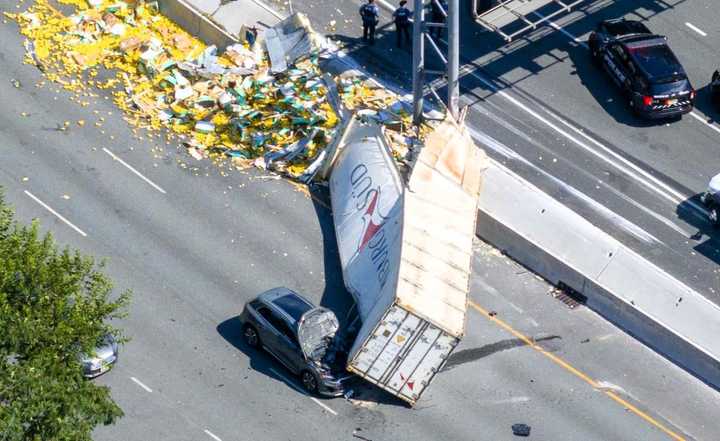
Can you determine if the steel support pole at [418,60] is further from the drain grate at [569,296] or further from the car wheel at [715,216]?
the car wheel at [715,216]

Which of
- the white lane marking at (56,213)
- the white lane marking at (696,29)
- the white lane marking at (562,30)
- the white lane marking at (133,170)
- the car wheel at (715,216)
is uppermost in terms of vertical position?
the white lane marking at (696,29)

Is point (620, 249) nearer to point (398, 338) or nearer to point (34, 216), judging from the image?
point (398, 338)

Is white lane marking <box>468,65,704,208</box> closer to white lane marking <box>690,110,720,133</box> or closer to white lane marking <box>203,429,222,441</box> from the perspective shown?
white lane marking <box>690,110,720,133</box>

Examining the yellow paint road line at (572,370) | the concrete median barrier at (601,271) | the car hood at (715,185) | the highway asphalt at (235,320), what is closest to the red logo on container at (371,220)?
the highway asphalt at (235,320)

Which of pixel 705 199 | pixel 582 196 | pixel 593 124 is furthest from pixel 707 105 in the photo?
pixel 582 196

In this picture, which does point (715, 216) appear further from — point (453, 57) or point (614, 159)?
point (453, 57)

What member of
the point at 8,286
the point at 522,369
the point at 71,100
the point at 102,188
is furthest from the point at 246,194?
the point at 8,286
